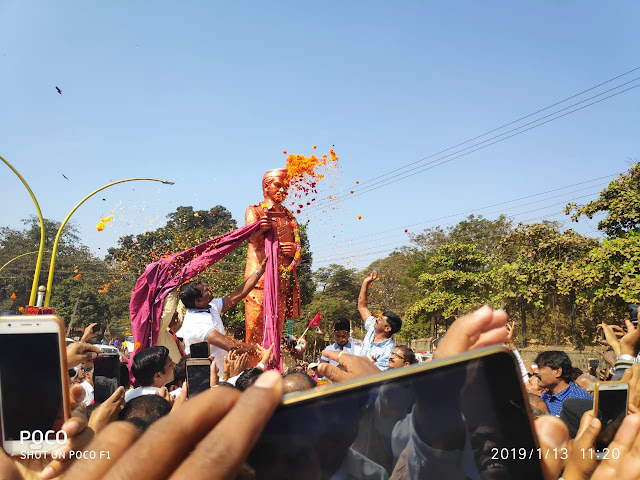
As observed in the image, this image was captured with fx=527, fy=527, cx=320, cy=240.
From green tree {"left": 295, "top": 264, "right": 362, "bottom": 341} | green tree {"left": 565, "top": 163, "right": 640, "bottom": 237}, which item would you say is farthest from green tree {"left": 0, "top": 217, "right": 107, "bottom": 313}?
green tree {"left": 565, "top": 163, "right": 640, "bottom": 237}

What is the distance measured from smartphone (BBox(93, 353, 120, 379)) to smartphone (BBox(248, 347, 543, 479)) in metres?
3.60

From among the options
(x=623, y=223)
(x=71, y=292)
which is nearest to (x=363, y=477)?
(x=623, y=223)

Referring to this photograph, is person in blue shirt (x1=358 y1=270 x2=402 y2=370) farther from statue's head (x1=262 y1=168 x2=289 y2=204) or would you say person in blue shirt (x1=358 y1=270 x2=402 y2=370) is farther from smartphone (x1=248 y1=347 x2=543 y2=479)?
smartphone (x1=248 y1=347 x2=543 y2=479)

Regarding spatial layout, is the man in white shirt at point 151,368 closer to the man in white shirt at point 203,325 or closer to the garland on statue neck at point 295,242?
the man in white shirt at point 203,325

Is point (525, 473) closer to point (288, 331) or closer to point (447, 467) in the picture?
point (447, 467)

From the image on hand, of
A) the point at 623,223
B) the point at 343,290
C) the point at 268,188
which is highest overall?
the point at 268,188

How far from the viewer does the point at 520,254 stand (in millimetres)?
21625

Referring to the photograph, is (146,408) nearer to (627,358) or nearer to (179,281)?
(627,358)

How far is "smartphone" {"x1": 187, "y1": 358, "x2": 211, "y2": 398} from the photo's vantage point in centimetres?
330

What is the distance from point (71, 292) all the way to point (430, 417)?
178 ft

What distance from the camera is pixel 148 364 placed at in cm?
375

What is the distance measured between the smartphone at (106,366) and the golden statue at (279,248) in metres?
4.45

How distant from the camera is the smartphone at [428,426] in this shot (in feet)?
2.78

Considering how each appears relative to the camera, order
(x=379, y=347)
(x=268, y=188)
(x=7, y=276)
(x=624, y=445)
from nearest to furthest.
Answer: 1. (x=624, y=445)
2. (x=379, y=347)
3. (x=268, y=188)
4. (x=7, y=276)
